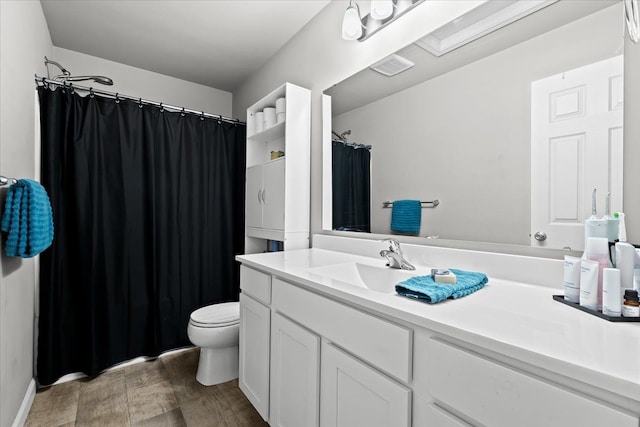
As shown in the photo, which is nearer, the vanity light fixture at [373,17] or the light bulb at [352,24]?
the vanity light fixture at [373,17]

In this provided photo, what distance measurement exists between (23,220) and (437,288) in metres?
1.75

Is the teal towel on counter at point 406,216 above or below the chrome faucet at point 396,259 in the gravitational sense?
above

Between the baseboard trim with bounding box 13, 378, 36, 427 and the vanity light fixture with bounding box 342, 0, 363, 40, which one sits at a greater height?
the vanity light fixture with bounding box 342, 0, 363, 40

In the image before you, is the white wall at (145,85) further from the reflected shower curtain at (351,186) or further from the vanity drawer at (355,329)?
the vanity drawer at (355,329)

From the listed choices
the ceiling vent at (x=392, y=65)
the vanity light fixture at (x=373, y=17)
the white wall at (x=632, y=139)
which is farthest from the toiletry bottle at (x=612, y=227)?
the vanity light fixture at (x=373, y=17)

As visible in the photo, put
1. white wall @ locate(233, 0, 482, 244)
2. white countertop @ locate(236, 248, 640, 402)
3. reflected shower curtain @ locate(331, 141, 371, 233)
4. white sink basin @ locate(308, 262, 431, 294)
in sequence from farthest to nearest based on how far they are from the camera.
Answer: reflected shower curtain @ locate(331, 141, 371, 233)
white wall @ locate(233, 0, 482, 244)
white sink basin @ locate(308, 262, 431, 294)
white countertop @ locate(236, 248, 640, 402)

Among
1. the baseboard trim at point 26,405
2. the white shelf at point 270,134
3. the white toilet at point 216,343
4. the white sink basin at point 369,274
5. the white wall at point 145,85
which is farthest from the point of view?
the white wall at point 145,85

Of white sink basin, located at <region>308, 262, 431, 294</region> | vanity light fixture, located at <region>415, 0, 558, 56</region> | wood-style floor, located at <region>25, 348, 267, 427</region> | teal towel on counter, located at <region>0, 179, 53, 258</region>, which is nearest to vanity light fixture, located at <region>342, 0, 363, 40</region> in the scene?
vanity light fixture, located at <region>415, 0, 558, 56</region>

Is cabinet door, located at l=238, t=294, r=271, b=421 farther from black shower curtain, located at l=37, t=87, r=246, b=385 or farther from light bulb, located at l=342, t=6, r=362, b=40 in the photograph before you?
light bulb, located at l=342, t=6, r=362, b=40

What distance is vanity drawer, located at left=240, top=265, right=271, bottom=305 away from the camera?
142 cm

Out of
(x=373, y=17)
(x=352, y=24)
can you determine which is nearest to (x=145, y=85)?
(x=352, y=24)

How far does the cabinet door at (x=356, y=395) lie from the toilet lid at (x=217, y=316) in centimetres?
105

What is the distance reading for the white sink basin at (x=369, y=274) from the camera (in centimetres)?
128

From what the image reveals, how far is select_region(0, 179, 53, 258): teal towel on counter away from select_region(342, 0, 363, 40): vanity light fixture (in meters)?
1.73
